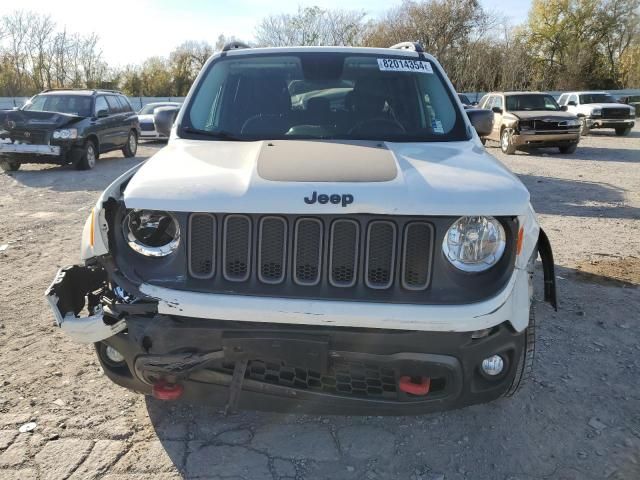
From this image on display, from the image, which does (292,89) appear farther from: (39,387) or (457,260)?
(39,387)

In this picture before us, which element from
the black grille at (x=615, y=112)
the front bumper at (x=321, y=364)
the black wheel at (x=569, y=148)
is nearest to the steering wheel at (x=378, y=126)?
the front bumper at (x=321, y=364)

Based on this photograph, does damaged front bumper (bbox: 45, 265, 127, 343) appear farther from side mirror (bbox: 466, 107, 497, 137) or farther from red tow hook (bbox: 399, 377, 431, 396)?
side mirror (bbox: 466, 107, 497, 137)

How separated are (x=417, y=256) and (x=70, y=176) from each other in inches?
425

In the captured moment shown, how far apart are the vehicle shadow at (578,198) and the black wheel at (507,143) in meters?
4.41

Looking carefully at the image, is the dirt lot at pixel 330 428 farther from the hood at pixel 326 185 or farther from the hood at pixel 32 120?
the hood at pixel 32 120

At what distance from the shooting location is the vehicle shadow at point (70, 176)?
10344mm

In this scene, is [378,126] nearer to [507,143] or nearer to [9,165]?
[9,165]

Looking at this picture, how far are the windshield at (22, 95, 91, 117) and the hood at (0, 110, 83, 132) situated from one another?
0.76 metres

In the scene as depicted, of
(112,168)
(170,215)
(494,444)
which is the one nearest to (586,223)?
(494,444)

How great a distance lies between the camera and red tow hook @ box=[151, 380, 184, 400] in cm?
253

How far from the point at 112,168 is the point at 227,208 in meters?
11.7

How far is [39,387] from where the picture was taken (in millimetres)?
3238

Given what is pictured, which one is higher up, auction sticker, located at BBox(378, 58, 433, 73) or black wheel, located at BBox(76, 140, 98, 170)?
auction sticker, located at BBox(378, 58, 433, 73)

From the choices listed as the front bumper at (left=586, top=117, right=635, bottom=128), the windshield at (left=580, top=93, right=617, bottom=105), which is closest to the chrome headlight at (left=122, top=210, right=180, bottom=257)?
the front bumper at (left=586, top=117, right=635, bottom=128)
